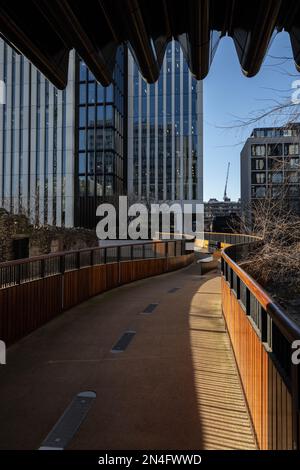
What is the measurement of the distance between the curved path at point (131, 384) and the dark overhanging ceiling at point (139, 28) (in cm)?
367

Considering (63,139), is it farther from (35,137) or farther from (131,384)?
(131,384)

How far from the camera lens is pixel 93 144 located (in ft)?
144

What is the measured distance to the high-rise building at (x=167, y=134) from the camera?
5481cm

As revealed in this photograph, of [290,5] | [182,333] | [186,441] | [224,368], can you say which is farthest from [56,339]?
[290,5]

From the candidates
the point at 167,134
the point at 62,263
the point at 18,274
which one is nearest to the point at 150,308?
the point at 62,263

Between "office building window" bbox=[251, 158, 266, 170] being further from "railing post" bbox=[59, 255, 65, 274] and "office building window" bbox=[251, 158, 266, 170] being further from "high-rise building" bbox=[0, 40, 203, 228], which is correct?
"railing post" bbox=[59, 255, 65, 274]

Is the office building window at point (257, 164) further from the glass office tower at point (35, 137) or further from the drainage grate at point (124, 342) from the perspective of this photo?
the drainage grate at point (124, 342)

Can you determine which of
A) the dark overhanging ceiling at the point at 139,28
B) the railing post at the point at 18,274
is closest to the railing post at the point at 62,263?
the railing post at the point at 18,274

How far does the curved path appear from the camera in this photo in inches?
127

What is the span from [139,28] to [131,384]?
385 centimetres

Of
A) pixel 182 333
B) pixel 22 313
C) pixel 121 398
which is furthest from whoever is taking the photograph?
pixel 182 333

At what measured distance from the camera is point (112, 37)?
12.9 ft
